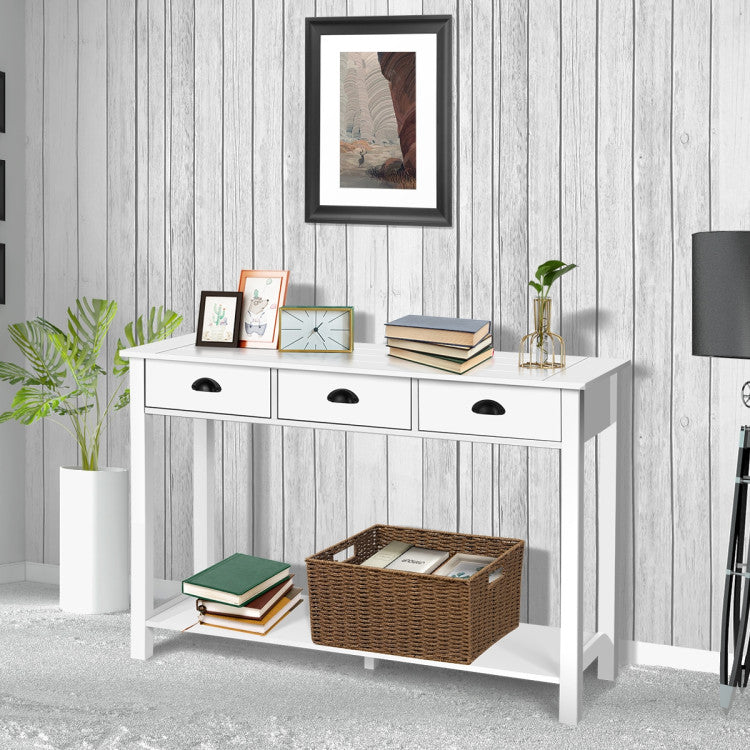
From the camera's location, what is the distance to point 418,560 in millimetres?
3312

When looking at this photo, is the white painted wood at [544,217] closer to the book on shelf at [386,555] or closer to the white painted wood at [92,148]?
the book on shelf at [386,555]

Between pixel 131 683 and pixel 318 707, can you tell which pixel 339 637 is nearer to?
pixel 318 707

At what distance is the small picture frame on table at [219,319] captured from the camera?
11.4ft

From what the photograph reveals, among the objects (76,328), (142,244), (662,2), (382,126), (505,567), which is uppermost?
(662,2)

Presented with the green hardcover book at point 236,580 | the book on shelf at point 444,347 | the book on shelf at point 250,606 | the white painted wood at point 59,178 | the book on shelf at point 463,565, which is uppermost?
the white painted wood at point 59,178

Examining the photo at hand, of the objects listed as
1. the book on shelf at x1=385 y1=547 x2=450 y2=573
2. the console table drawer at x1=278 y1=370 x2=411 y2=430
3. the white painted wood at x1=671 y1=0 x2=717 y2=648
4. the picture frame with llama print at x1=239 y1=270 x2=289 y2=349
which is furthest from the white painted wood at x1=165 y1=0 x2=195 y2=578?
the white painted wood at x1=671 y1=0 x2=717 y2=648

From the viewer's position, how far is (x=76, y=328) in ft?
13.6

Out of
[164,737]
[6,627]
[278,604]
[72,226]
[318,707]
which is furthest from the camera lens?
[72,226]

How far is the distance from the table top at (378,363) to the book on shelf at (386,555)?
53 centimetres

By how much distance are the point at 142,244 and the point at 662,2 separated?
1.75m

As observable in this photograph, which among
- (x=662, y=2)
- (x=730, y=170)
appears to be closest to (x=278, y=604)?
(x=730, y=170)

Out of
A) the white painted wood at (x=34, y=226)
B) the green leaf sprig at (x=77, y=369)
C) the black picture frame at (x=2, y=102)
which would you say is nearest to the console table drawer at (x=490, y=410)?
the green leaf sprig at (x=77, y=369)

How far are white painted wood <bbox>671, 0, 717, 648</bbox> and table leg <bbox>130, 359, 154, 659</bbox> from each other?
1.46m

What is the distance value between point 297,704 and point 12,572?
4.97 feet
